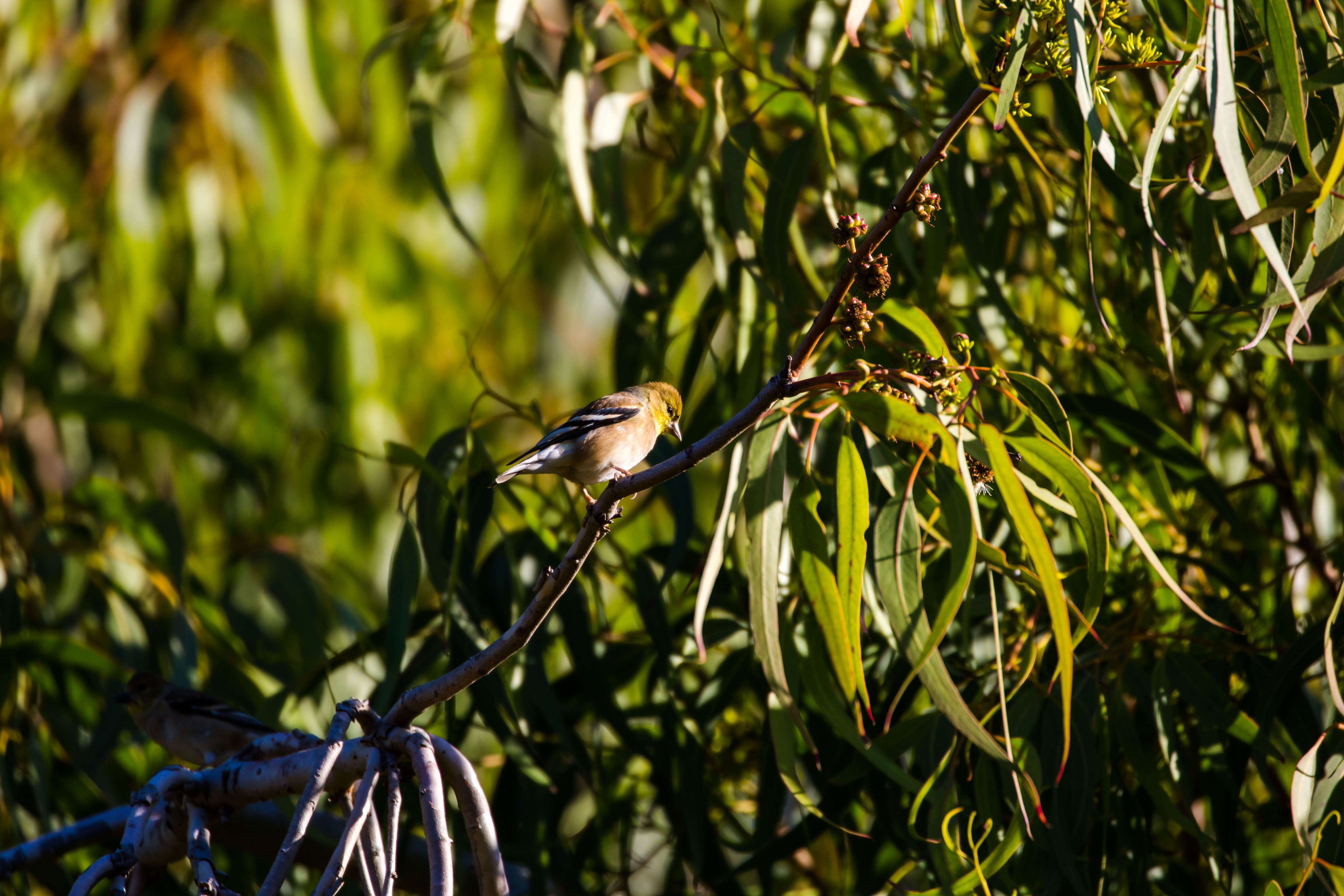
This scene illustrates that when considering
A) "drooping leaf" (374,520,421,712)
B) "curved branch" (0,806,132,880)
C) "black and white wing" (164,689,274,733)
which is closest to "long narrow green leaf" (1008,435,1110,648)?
"drooping leaf" (374,520,421,712)

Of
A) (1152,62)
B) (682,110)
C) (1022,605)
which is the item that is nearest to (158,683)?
(682,110)

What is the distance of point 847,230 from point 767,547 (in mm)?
594

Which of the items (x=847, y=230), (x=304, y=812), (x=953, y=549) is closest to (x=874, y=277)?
(x=847, y=230)

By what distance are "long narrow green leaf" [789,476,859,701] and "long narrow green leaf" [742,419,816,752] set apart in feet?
0.11

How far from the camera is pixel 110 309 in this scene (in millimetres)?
4496

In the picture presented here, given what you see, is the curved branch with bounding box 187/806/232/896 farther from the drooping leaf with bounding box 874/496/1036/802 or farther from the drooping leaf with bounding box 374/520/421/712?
the drooping leaf with bounding box 874/496/1036/802

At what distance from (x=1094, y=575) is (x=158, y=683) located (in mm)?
2651

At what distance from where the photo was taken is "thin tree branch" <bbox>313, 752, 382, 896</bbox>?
4.33 feet

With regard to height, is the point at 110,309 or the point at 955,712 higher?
the point at 110,309

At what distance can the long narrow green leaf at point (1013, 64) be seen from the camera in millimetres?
1379

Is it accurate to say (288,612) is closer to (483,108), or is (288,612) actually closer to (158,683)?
(158,683)

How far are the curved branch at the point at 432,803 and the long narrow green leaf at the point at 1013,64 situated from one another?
0.99 m

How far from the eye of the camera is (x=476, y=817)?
1.55 metres

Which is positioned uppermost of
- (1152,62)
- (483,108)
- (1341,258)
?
(483,108)
